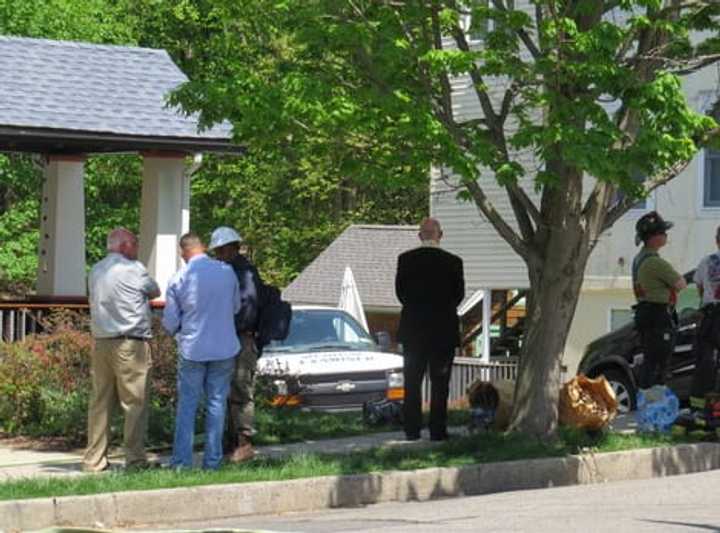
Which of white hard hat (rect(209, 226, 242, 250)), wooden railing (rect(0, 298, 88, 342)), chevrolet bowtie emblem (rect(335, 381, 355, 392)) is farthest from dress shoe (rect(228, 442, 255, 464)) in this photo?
wooden railing (rect(0, 298, 88, 342))

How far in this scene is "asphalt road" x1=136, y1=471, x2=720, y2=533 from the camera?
11.0 meters

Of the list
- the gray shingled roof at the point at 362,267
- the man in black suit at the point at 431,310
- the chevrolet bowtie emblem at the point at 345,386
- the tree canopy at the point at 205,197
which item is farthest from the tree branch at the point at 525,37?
the gray shingled roof at the point at 362,267

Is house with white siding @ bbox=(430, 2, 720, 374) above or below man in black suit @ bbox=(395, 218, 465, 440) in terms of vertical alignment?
above

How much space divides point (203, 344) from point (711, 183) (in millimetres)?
18789

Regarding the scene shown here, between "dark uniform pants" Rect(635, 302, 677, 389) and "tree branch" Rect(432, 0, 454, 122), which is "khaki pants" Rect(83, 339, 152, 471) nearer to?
"tree branch" Rect(432, 0, 454, 122)

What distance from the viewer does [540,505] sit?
39.8ft

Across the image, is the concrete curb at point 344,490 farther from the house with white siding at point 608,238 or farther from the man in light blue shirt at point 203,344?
the house with white siding at point 608,238

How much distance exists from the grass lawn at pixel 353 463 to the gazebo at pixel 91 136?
7.28m

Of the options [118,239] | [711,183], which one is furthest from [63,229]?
[711,183]

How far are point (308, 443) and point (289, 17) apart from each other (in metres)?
3.79

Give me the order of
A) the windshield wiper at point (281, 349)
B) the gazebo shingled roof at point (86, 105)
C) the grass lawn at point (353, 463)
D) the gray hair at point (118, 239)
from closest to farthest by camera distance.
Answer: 1. the grass lawn at point (353, 463)
2. the gray hair at point (118, 239)
3. the gazebo shingled roof at point (86, 105)
4. the windshield wiper at point (281, 349)

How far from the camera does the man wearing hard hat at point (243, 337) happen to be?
44.7 feet

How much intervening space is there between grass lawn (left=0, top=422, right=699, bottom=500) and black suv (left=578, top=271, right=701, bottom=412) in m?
3.81

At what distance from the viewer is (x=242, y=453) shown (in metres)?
13.7
